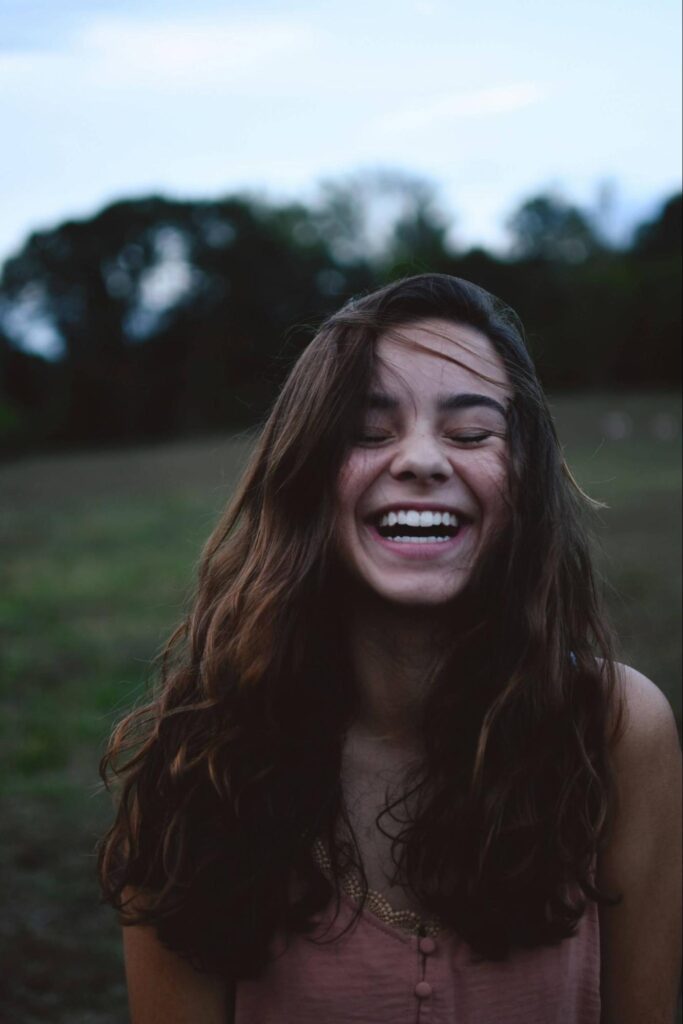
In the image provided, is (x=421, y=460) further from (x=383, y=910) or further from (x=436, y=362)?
(x=383, y=910)

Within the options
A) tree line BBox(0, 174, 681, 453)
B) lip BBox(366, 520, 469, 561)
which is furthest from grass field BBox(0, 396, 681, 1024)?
tree line BBox(0, 174, 681, 453)

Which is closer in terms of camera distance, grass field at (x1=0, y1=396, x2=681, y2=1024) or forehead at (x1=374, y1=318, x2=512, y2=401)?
forehead at (x1=374, y1=318, x2=512, y2=401)

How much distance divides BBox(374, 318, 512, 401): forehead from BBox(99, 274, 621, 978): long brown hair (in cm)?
3

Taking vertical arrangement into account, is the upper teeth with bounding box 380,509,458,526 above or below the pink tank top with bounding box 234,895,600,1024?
above

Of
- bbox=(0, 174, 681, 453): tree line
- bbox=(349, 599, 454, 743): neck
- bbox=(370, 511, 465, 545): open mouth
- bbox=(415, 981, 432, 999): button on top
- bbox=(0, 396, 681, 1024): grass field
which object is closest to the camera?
bbox=(415, 981, 432, 999): button on top

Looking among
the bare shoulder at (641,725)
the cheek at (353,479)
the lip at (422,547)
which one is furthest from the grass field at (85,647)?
the cheek at (353,479)

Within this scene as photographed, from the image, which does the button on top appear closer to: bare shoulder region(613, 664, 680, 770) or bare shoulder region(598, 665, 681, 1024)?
bare shoulder region(598, 665, 681, 1024)

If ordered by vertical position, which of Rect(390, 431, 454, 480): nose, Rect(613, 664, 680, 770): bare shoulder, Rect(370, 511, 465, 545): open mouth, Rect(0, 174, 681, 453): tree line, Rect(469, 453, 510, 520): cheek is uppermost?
Rect(0, 174, 681, 453): tree line

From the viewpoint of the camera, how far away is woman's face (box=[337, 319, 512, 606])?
5.83 ft

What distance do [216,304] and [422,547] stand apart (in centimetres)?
4315

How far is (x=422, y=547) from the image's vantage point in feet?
5.84

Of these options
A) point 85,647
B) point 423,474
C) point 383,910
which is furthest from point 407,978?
point 85,647

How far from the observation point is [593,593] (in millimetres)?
2010

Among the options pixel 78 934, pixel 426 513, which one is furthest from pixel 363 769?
pixel 78 934
